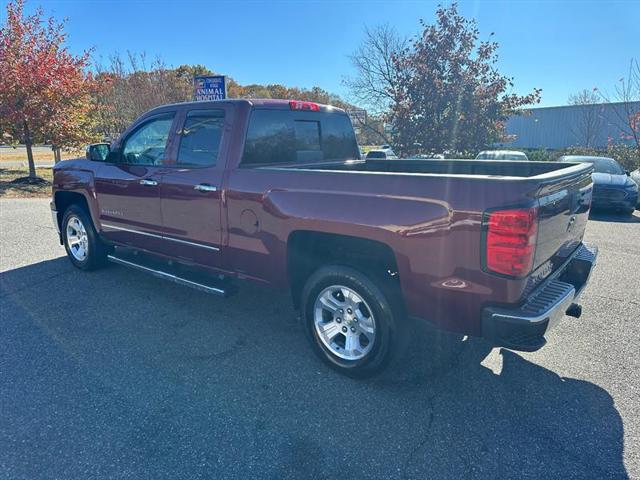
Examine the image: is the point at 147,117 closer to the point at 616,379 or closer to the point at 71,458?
the point at 71,458

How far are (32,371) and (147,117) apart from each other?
2695 mm

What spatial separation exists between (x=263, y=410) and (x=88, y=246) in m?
3.85

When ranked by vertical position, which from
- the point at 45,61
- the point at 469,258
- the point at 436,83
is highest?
the point at 45,61

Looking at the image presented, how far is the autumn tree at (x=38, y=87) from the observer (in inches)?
511

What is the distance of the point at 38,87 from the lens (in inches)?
522

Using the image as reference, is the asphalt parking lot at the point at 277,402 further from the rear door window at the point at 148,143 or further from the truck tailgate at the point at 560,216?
the rear door window at the point at 148,143

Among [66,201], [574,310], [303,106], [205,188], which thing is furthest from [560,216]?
[66,201]

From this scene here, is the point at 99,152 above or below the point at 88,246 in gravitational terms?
above

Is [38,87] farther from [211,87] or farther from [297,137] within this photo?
[297,137]

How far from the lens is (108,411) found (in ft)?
9.18

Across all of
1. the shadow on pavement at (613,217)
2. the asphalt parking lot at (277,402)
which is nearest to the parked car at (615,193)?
the shadow on pavement at (613,217)

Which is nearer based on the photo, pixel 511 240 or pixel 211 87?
pixel 511 240

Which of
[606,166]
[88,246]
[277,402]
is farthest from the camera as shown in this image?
[606,166]

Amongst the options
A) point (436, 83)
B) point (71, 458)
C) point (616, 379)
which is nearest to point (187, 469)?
point (71, 458)
